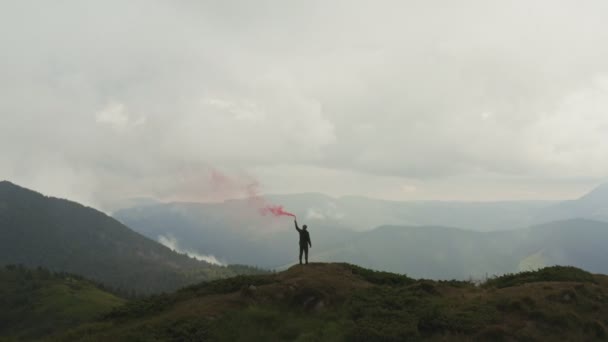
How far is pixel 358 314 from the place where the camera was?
2125 centimetres

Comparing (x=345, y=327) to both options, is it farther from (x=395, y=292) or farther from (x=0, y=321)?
(x=0, y=321)

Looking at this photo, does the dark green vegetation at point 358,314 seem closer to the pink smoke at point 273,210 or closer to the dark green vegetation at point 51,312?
the pink smoke at point 273,210

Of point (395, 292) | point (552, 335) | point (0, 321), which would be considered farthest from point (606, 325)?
point (0, 321)

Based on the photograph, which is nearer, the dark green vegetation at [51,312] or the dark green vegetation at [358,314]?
the dark green vegetation at [358,314]

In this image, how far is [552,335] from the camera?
18.2 m

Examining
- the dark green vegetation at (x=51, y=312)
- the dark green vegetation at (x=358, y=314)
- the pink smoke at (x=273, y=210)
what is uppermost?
Answer: the pink smoke at (x=273, y=210)

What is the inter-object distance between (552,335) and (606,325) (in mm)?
4063

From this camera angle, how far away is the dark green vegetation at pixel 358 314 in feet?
61.3

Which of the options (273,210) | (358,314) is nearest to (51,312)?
(273,210)

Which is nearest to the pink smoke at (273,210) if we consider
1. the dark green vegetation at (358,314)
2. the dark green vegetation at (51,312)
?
the dark green vegetation at (358,314)

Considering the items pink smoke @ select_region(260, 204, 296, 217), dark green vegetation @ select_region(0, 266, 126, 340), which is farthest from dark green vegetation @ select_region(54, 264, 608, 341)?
dark green vegetation @ select_region(0, 266, 126, 340)

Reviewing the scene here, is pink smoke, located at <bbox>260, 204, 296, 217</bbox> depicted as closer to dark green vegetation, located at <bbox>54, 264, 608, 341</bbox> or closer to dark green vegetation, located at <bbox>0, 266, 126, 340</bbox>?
dark green vegetation, located at <bbox>54, 264, 608, 341</bbox>

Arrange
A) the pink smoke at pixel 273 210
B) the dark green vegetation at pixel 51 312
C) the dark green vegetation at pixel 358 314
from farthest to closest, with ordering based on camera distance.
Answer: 1. the dark green vegetation at pixel 51 312
2. the pink smoke at pixel 273 210
3. the dark green vegetation at pixel 358 314

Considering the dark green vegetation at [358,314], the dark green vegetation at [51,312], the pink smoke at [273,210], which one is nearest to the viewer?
the dark green vegetation at [358,314]
